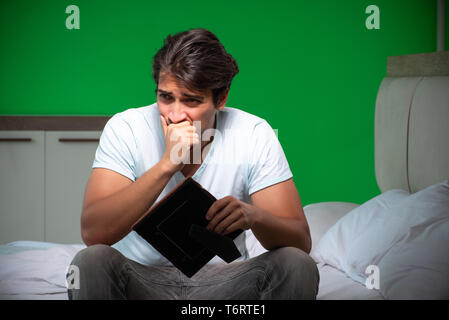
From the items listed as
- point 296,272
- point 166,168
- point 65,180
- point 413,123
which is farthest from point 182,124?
point 65,180

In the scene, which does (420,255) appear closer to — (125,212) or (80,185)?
(125,212)

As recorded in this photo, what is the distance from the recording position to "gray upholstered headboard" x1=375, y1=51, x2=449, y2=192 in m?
2.02

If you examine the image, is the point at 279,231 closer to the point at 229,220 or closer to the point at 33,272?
the point at 229,220

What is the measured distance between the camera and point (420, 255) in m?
1.50

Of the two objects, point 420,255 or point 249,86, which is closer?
point 420,255

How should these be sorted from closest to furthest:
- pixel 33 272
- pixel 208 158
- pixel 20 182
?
pixel 208 158, pixel 33 272, pixel 20 182

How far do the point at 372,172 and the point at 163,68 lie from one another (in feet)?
6.76

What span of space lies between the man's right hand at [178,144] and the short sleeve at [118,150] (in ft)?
0.45

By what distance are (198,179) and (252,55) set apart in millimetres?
1768

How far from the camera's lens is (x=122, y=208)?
139 centimetres

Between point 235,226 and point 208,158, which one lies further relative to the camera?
point 208,158

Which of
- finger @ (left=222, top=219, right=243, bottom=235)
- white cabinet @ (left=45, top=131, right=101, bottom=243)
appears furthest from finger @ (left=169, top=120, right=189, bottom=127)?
white cabinet @ (left=45, top=131, right=101, bottom=243)

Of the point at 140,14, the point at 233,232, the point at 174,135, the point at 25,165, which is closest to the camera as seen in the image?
the point at 233,232
